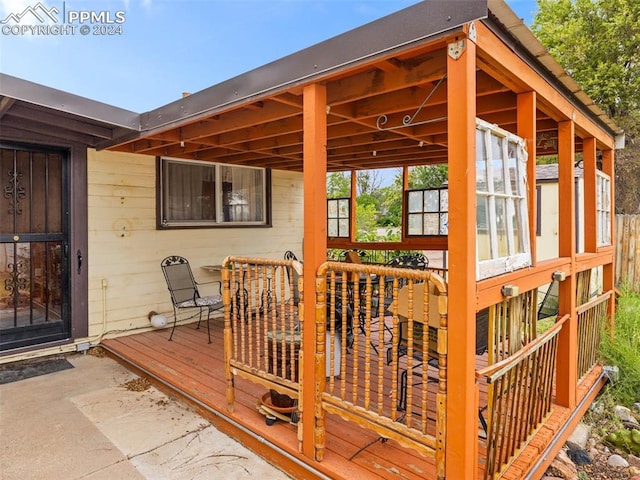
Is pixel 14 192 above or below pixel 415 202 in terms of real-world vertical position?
below

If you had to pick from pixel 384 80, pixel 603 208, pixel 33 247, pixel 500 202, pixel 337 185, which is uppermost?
pixel 337 185

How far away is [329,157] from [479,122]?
4053mm

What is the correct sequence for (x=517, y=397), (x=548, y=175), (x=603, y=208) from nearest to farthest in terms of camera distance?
1. (x=517, y=397)
2. (x=603, y=208)
3. (x=548, y=175)

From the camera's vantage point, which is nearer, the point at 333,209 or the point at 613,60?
the point at 333,209

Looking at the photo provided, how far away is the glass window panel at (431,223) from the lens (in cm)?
693

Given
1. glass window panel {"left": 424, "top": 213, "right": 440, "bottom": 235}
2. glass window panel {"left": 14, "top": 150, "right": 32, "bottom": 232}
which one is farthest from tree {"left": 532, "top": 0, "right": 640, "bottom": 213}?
glass window panel {"left": 14, "top": 150, "right": 32, "bottom": 232}

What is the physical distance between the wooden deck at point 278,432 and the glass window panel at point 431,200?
170 inches

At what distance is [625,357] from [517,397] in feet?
8.39

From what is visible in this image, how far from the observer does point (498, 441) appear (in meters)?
1.96

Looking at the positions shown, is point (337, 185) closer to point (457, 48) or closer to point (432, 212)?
point (432, 212)

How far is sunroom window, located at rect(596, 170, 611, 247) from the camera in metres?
3.99

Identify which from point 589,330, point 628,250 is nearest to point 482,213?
point 589,330

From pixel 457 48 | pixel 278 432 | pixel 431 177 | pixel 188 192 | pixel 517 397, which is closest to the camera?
pixel 457 48

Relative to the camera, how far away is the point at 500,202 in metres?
2.13
